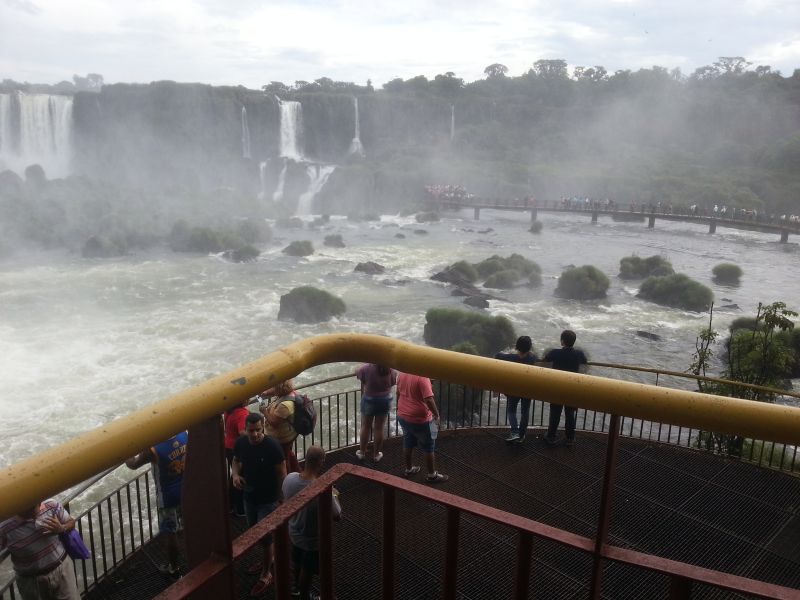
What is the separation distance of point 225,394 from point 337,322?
2072 cm

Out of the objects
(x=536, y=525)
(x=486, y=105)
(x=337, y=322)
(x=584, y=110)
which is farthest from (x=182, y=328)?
(x=584, y=110)

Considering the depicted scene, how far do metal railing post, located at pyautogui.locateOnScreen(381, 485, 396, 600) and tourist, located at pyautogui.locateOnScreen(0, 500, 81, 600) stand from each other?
2712 mm

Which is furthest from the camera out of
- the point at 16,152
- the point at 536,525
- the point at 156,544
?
the point at 16,152

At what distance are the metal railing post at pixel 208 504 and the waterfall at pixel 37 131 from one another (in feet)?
180

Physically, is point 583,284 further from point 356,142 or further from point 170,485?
point 356,142

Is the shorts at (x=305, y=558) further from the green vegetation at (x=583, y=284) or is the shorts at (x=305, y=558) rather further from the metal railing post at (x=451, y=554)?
the green vegetation at (x=583, y=284)

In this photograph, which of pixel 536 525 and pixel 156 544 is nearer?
pixel 536 525

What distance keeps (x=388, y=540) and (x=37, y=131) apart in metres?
56.9

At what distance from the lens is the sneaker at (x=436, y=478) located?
5.73m

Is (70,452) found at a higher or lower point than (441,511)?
higher

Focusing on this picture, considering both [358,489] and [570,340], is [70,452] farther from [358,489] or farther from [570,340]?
[570,340]

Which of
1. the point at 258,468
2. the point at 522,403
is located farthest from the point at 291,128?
the point at 258,468

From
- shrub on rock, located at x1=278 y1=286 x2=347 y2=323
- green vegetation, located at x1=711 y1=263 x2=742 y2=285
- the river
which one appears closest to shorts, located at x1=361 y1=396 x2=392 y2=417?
the river

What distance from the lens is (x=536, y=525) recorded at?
5.70 feet
